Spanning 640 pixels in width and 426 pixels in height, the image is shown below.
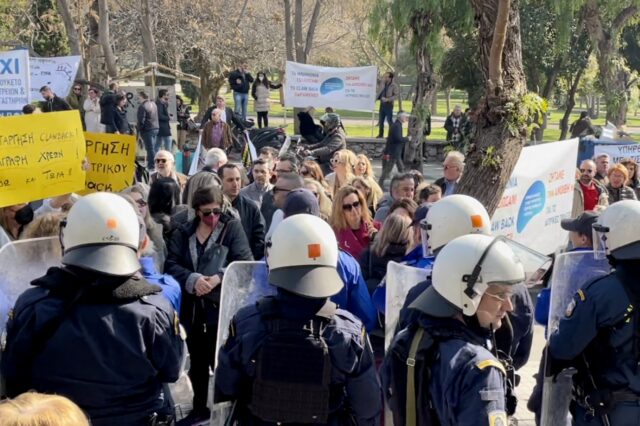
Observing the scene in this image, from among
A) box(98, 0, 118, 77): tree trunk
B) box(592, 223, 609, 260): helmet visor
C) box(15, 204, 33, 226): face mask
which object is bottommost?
box(15, 204, 33, 226): face mask

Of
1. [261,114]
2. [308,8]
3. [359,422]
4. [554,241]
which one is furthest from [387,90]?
[308,8]

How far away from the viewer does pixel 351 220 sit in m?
5.84

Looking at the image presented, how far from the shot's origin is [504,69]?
23.1 feet

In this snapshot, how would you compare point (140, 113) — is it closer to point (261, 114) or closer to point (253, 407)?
point (261, 114)

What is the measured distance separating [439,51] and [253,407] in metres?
13.6

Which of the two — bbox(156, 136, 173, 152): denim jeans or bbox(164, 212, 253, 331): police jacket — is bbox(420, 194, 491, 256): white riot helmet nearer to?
bbox(164, 212, 253, 331): police jacket

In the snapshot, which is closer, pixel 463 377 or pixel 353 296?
pixel 463 377

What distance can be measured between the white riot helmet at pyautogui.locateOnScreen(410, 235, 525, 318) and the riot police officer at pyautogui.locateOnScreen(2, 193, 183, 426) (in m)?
1.09

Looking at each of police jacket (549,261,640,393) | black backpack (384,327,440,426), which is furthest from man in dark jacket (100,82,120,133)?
black backpack (384,327,440,426)

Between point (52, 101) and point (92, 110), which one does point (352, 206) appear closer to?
point (52, 101)

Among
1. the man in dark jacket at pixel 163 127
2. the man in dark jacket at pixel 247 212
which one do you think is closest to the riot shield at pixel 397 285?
the man in dark jacket at pixel 247 212

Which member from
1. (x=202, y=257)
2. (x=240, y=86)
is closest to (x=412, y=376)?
(x=202, y=257)

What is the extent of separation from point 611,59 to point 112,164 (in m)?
17.1

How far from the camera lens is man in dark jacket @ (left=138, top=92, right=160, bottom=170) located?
18.6 metres
